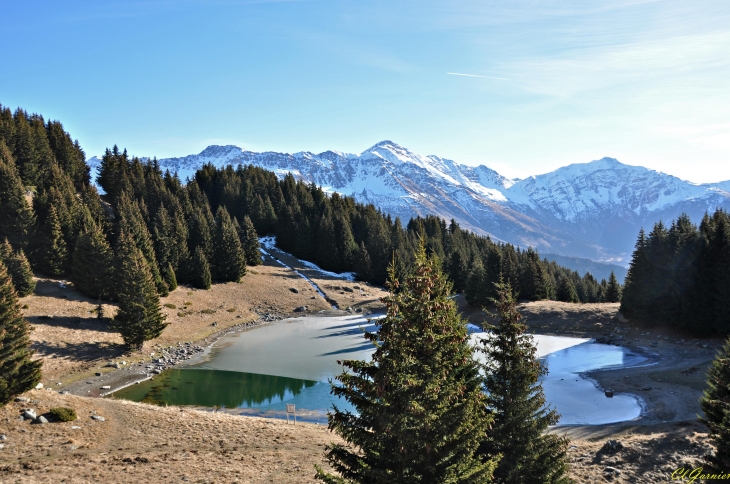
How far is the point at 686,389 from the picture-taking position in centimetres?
3575

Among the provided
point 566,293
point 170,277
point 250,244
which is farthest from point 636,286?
point 250,244

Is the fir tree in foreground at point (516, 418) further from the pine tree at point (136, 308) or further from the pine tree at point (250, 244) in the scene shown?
the pine tree at point (250, 244)

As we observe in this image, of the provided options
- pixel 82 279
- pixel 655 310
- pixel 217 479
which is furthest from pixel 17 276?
A: pixel 655 310

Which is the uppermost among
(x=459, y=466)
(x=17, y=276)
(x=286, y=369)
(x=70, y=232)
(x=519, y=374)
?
(x=70, y=232)

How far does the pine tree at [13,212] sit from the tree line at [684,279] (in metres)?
86.1

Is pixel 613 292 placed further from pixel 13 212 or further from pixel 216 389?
pixel 13 212

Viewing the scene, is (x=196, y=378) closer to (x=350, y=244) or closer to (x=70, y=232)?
(x=70, y=232)

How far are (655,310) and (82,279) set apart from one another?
76974 mm

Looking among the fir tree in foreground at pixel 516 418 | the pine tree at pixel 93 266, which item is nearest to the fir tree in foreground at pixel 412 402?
the fir tree in foreground at pixel 516 418

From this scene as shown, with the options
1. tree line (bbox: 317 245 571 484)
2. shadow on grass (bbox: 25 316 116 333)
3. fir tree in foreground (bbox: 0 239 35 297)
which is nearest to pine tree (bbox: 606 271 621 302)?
tree line (bbox: 317 245 571 484)

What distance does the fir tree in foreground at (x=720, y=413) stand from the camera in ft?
53.2

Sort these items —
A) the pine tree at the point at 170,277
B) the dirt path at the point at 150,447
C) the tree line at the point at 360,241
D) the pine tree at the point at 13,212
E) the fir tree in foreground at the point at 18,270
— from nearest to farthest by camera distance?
1. the dirt path at the point at 150,447
2. the fir tree in foreground at the point at 18,270
3. the pine tree at the point at 13,212
4. the pine tree at the point at 170,277
5. the tree line at the point at 360,241

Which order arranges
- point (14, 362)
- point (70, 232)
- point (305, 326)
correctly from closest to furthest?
point (14, 362) → point (70, 232) → point (305, 326)

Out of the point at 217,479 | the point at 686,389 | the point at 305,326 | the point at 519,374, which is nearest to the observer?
the point at 519,374
